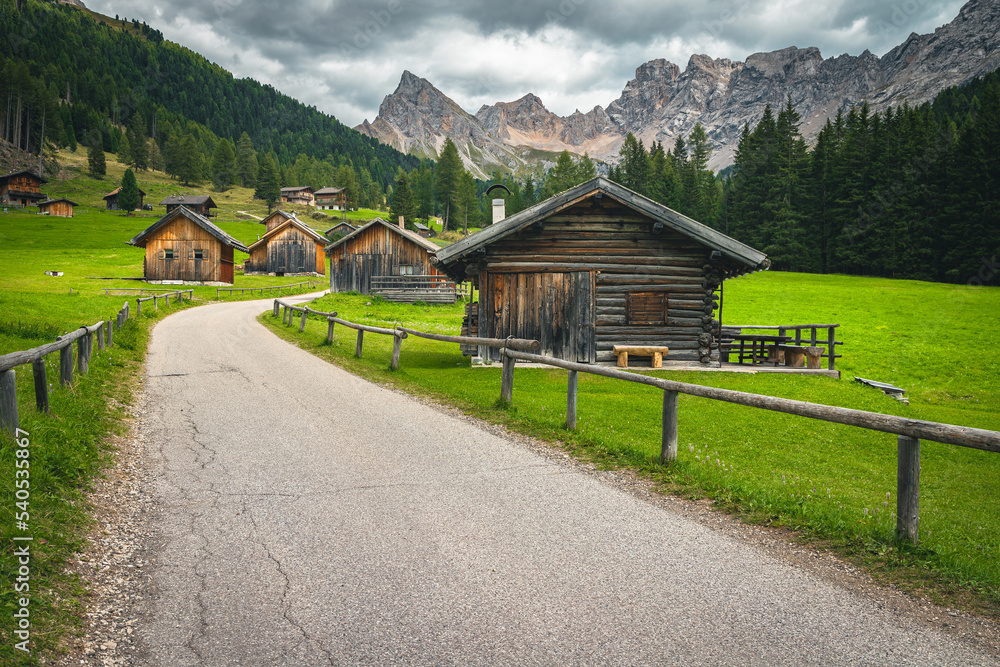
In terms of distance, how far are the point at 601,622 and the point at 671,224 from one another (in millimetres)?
15020

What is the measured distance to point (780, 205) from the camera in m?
Result: 67.3

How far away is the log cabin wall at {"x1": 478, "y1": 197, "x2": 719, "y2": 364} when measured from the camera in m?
17.4

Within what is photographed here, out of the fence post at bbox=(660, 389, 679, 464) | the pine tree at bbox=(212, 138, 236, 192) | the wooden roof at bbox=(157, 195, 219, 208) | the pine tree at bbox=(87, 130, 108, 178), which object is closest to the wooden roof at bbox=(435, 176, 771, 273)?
the fence post at bbox=(660, 389, 679, 464)

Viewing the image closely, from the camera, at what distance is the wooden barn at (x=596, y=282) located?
687 inches

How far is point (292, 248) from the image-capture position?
226 feet

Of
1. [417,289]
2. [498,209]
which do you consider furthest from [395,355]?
[417,289]

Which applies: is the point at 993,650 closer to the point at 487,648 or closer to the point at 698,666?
the point at 698,666

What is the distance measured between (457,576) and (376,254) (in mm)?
44957

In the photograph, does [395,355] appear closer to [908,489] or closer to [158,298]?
[908,489]

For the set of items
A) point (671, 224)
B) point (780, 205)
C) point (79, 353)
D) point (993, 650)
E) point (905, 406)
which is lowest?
point (905, 406)

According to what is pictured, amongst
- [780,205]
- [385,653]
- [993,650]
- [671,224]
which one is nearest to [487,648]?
[385,653]

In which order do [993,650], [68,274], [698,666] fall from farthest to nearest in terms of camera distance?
[68,274] < [993,650] < [698,666]

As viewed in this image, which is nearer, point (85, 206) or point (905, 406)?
point (905, 406)

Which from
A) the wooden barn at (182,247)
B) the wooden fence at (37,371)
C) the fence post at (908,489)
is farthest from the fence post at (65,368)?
the wooden barn at (182,247)
